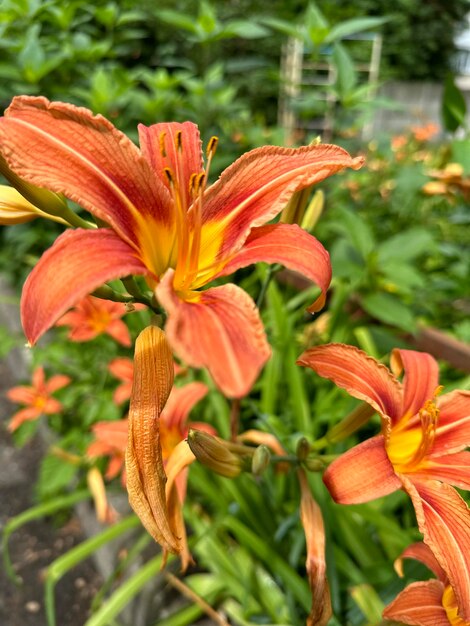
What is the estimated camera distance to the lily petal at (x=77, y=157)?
1.46 ft

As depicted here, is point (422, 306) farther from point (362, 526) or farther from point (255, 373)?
point (255, 373)

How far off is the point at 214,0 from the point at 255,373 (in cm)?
915

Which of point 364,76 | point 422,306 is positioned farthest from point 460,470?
point 364,76

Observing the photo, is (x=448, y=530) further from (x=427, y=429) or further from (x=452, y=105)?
(x=452, y=105)

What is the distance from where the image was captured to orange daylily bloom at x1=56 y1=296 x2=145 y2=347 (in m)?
1.45

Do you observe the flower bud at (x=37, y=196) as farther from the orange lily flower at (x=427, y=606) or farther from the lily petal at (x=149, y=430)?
the orange lily flower at (x=427, y=606)

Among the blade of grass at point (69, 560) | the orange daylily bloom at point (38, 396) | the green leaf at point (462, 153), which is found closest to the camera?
the green leaf at point (462, 153)

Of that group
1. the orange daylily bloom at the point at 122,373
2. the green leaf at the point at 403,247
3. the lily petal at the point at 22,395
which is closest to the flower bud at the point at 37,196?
the orange daylily bloom at the point at 122,373

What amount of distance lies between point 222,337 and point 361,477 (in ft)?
0.85

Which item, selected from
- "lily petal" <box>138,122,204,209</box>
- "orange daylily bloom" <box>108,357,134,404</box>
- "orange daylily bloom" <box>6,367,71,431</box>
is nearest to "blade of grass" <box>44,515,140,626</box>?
"orange daylily bloom" <box>108,357,134,404</box>

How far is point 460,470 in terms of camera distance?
598 millimetres

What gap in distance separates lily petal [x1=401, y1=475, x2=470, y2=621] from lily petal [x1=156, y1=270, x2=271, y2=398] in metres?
0.27

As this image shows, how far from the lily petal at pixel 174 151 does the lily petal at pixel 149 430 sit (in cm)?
16

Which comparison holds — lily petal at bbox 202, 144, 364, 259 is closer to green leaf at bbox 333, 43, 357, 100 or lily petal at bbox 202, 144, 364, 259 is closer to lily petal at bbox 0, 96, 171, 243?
lily petal at bbox 0, 96, 171, 243
